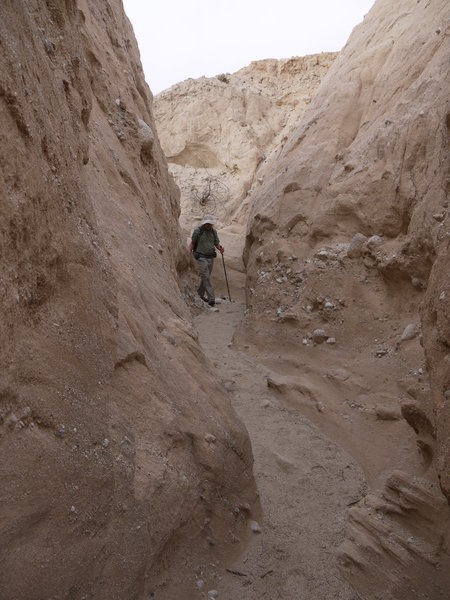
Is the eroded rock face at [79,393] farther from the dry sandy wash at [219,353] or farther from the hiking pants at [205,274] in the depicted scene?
the hiking pants at [205,274]

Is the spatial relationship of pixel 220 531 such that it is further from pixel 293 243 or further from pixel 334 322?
pixel 293 243

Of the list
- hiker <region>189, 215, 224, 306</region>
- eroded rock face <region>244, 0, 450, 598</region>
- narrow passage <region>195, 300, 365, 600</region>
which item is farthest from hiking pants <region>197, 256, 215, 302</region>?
narrow passage <region>195, 300, 365, 600</region>

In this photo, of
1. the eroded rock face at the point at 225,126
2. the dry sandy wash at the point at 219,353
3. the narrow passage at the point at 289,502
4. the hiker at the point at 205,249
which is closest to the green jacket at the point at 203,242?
the hiker at the point at 205,249

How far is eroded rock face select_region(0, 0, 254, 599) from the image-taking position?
199 centimetres

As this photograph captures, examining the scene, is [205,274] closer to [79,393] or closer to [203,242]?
[203,242]

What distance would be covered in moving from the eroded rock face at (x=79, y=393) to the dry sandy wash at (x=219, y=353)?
1 cm

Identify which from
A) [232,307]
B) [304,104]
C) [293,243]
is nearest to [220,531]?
[293,243]

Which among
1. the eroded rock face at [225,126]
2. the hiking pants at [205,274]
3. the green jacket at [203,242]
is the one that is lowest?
the hiking pants at [205,274]

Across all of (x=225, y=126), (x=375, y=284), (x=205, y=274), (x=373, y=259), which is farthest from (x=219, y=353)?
(x=225, y=126)

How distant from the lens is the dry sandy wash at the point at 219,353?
2.11 m

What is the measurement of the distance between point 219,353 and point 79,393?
13.7 ft

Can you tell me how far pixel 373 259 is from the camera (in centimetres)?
590

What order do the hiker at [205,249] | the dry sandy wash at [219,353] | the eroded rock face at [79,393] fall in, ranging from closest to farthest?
the eroded rock face at [79,393], the dry sandy wash at [219,353], the hiker at [205,249]

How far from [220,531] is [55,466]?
132 cm
